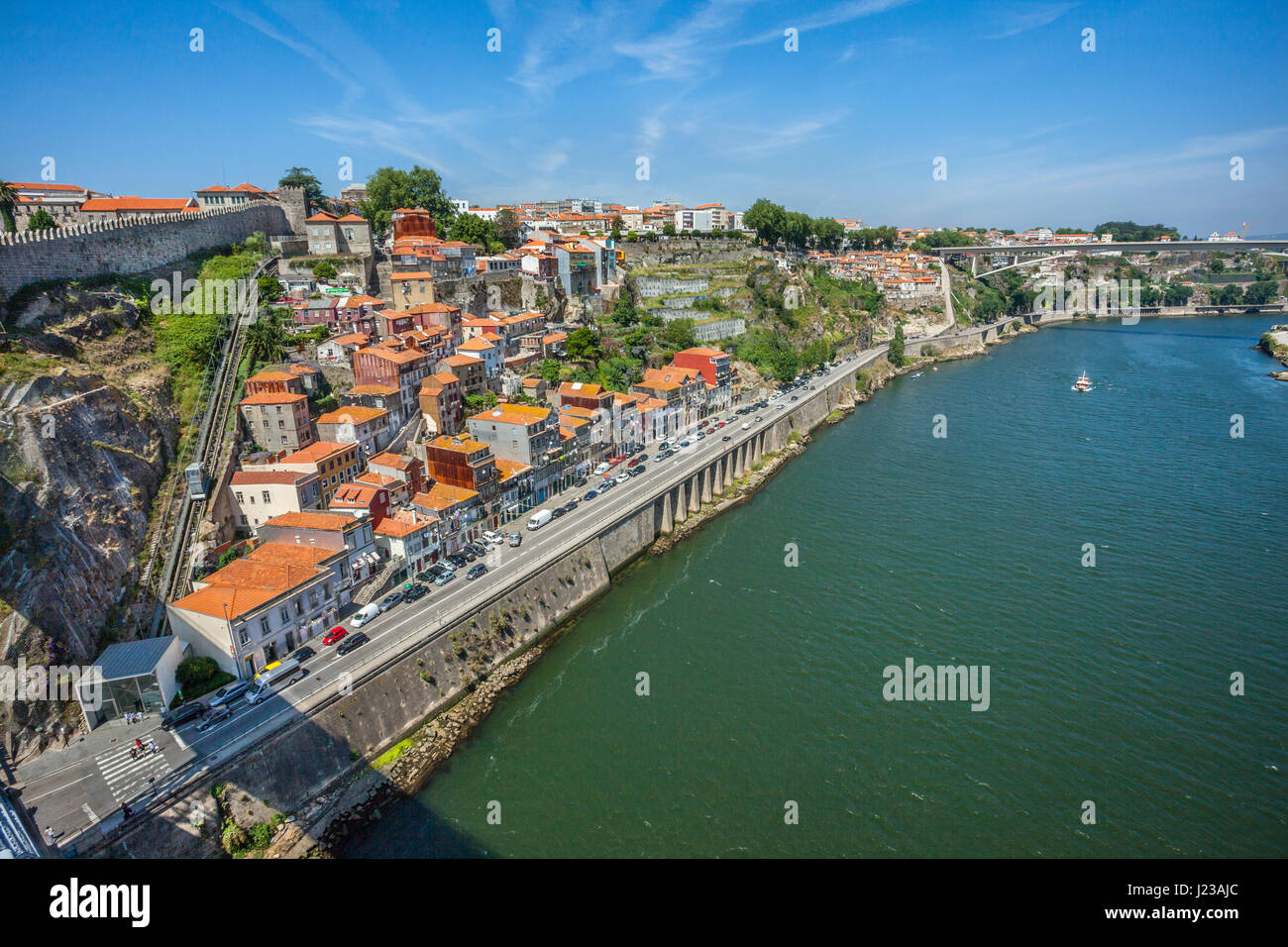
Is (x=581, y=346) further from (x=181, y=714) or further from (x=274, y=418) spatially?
(x=181, y=714)

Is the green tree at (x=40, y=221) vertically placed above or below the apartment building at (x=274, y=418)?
above

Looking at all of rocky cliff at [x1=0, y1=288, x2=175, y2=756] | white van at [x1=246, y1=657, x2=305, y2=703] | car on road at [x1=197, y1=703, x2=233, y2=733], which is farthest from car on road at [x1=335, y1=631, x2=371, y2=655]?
rocky cliff at [x1=0, y1=288, x2=175, y2=756]

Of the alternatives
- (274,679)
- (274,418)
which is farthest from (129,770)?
(274,418)

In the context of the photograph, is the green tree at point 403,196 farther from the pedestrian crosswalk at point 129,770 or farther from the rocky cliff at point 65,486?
the pedestrian crosswalk at point 129,770

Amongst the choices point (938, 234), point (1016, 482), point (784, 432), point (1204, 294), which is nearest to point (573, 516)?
point (784, 432)

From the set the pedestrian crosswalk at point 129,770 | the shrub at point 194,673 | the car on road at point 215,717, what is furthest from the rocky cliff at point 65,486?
the car on road at point 215,717

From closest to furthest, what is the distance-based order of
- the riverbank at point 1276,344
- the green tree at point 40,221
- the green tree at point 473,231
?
the green tree at point 40,221
the green tree at point 473,231
the riverbank at point 1276,344

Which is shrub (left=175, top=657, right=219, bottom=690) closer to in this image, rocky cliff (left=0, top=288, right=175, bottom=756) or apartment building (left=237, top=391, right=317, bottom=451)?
rocky cliff (left=0, top=288, right=175, bottom=756)
